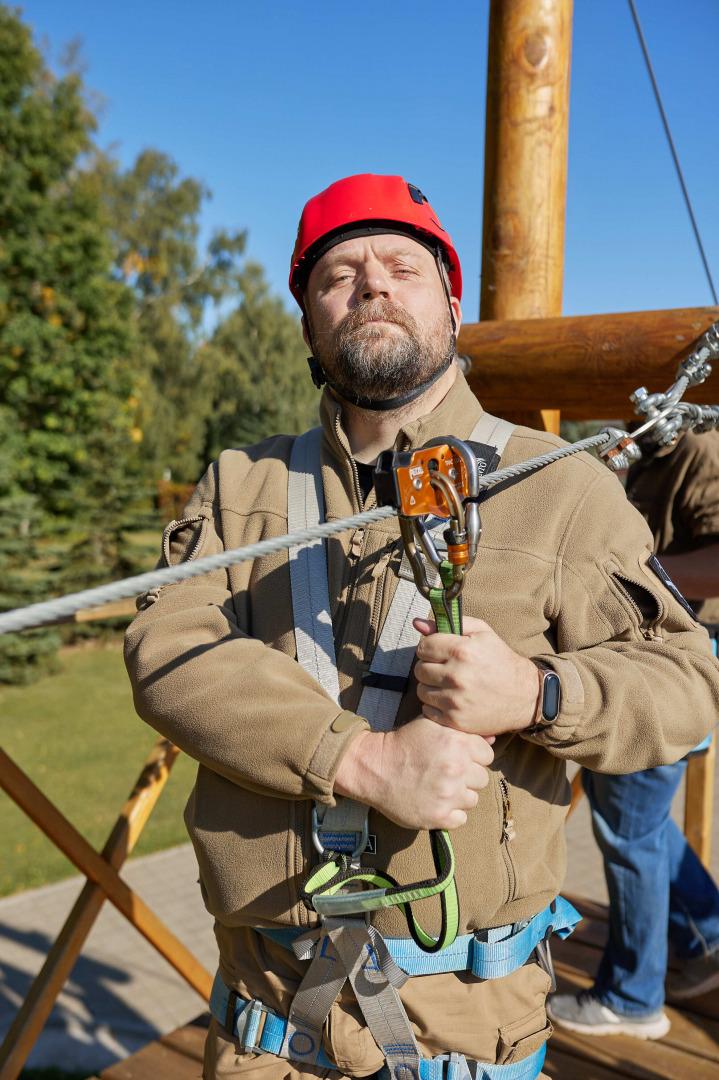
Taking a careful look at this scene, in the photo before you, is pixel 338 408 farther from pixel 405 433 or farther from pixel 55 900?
pixel 55 900

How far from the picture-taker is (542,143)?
2.90 m

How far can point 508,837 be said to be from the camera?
165 cm

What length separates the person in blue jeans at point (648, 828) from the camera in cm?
283

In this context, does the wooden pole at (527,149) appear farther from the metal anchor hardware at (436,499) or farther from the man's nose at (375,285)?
the metal anchor hardware at (436,499)

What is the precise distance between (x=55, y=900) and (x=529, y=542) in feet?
18.0

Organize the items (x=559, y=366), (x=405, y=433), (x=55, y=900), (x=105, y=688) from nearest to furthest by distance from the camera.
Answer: (x=405, y=433), (x=559, y=366), (x=55, y=900), (x=105, y=688)

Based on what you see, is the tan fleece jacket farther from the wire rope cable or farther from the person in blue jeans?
the person in blue jeans

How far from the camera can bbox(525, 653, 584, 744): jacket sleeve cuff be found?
1.52m

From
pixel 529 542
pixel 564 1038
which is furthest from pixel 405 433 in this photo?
pixel 564 1038

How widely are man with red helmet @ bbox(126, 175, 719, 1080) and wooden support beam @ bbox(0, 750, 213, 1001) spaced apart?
1.11 metres

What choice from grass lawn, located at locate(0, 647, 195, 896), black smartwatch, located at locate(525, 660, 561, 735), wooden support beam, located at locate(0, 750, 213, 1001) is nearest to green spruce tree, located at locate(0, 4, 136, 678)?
grass lawn, located at locate(0, 647, 195, 896)

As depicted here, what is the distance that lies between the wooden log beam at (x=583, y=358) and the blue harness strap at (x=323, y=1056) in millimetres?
1798

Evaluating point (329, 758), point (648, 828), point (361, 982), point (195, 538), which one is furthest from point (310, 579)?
point (648, 828)

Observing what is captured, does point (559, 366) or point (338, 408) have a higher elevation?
point (559, 366)
